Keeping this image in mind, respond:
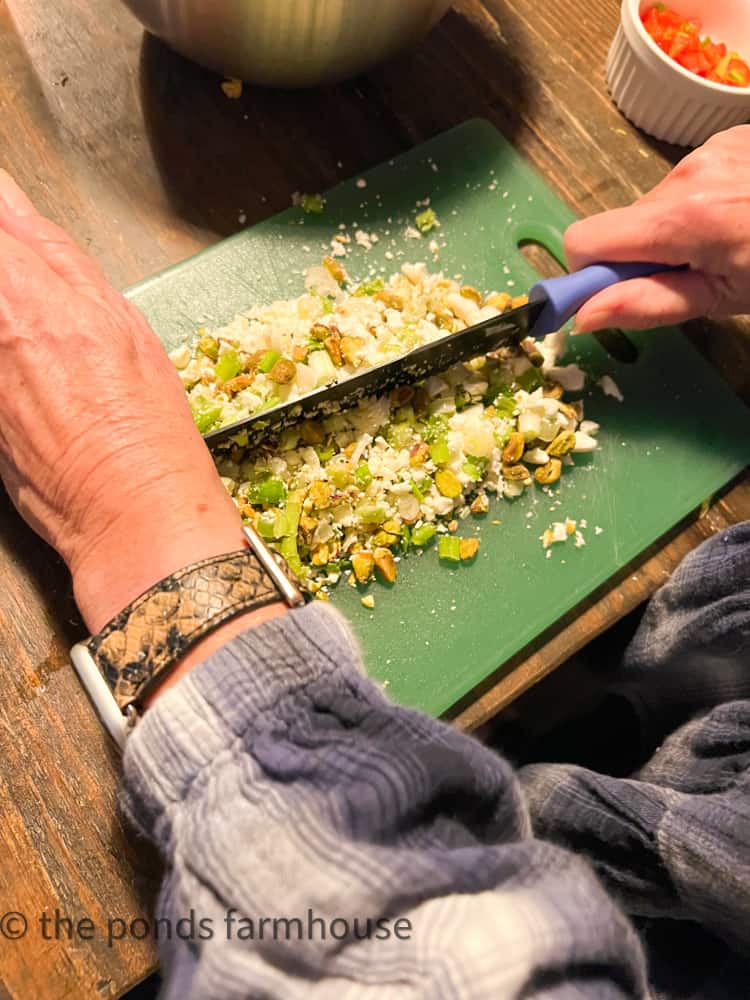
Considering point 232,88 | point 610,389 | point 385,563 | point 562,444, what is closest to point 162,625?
point 385,563

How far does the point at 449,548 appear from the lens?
81cm

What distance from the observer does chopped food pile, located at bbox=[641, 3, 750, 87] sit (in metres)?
0.95

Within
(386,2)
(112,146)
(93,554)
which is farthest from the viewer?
(112,146)

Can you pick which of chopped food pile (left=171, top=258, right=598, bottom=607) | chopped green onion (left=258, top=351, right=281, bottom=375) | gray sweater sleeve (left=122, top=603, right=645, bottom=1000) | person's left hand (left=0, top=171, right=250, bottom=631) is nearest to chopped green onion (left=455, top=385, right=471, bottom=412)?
chopped food pile (left=171, top=258, right=598, bottom=607)

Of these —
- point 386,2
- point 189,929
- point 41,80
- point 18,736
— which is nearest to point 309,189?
point 386,2

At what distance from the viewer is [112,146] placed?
35.9 inches

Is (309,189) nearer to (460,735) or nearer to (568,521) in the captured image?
(568,521)

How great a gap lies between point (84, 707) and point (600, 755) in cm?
65

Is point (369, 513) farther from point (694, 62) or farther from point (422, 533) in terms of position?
point (694, 62)

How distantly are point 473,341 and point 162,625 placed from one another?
462 millimetres

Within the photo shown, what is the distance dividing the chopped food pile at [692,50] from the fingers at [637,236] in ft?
0.87

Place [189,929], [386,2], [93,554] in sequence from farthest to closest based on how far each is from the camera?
[386,2] < [93,554] < [189,929]

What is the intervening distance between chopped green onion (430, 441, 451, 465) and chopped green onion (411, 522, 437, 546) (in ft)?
0.22

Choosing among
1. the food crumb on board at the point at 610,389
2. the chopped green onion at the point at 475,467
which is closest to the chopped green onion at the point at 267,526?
the chopped green onion at the point at 475,467
